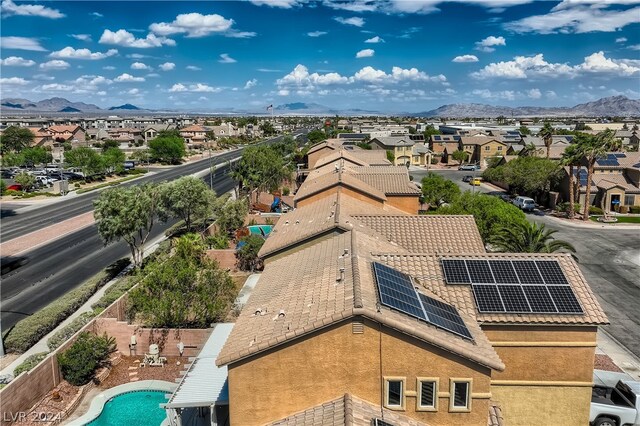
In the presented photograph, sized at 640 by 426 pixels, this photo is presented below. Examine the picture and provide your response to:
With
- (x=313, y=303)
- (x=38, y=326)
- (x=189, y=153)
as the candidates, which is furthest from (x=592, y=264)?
(x=189, y=153)

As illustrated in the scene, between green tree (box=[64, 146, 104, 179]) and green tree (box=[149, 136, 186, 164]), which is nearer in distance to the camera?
green tree (box=[64, 146, 104, 179])

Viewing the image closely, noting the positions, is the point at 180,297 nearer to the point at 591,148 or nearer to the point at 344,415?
the point at 344,415

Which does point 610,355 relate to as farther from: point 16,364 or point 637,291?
point 16,364

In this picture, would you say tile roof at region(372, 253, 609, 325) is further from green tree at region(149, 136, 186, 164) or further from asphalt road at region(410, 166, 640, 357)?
green tree at region(149, 136, 186, 164)

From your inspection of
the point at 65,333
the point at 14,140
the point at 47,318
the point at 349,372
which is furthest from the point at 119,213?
the point at 14,140

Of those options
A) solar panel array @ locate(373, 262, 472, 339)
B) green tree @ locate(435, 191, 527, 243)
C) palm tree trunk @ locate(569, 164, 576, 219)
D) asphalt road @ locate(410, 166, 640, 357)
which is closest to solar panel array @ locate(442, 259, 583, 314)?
solar panel array @ locate(373, 262, 472, 339)

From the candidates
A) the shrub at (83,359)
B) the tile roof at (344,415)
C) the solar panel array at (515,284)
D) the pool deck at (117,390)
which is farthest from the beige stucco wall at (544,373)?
the shrub at (83,359)
